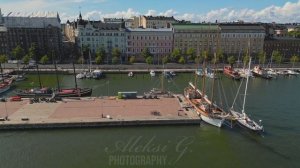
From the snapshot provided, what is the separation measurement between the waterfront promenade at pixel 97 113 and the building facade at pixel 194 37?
188 feet

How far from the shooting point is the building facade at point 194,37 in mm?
110500

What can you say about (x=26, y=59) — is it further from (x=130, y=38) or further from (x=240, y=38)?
(x=240, y=38)

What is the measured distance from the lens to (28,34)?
10606 centimetres

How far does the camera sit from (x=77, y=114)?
158ft

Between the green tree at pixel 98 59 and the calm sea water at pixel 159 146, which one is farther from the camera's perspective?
the green tree at pixel 98 59

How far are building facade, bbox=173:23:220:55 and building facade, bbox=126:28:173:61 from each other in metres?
2.83

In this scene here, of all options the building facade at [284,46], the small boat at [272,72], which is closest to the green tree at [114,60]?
the small boat at [272,72]

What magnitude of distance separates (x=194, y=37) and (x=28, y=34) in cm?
5638

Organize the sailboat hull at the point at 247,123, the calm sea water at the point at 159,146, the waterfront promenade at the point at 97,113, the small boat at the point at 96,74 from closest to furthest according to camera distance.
Answer: the calm sea water at the point at 159,146, the sailboat hull at the point at 247,123, the waterfront promenade at the point at 97,113, the small boat at the point at 96,74

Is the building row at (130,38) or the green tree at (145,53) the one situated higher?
the building row at (130,38)

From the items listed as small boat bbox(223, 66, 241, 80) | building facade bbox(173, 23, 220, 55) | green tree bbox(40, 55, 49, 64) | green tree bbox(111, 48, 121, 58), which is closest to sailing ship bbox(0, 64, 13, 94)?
green tree bbox(40, 55, 49, 64)

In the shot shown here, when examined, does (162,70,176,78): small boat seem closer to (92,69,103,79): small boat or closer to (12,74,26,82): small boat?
(92,69,103,79): small boat

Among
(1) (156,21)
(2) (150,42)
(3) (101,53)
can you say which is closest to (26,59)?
(3) (101,53)

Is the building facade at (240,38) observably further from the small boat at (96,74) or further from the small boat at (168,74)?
the small boat at (96,74)
